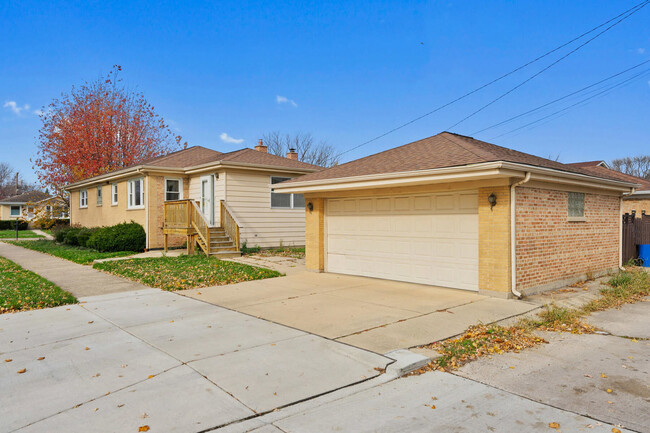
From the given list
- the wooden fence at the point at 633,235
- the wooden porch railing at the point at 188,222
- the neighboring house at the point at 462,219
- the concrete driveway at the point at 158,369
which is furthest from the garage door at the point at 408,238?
the wooden fence at the point at 633,235

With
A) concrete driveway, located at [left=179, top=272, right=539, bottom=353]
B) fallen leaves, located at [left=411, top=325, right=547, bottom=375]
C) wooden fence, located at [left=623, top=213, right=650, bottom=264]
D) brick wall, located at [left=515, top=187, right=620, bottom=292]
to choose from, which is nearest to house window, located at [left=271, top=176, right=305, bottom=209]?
concrete driveway, located at [left=179, top=272, right=539, bottom=353]

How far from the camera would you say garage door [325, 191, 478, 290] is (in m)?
8.54

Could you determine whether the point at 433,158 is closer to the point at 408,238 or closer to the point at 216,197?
the point at 408,238

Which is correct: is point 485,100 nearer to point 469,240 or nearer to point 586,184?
point 586,184

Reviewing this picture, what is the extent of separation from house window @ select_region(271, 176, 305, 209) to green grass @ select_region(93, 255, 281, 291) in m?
4.45

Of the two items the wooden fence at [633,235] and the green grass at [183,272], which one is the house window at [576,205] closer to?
the wooden fence at [633,235]

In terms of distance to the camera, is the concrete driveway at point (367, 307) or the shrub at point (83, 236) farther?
the shrub at point (83, 236)

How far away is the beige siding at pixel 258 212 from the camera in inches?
637

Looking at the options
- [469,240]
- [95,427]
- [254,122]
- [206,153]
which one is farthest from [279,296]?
[254,122]

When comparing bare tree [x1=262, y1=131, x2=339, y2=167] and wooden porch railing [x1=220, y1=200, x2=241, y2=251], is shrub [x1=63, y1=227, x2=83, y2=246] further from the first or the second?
bare tree [x1=262, y1=131, x2=339, y2=167]

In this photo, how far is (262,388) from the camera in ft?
12.9

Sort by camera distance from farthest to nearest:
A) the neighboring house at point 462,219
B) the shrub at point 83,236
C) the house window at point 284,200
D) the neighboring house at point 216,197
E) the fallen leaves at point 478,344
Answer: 1. the shrub at point 83,236
2. the house window at point 284,200
3. the neighboring house at point 216,197
4. the neighboring house at point 462,219
5. the fallen leaves at point 478,344

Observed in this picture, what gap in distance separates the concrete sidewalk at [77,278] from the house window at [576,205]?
9.84 meters

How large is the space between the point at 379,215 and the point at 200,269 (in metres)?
5.21
